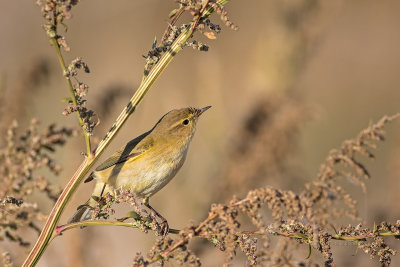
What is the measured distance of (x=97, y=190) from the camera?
3135mm

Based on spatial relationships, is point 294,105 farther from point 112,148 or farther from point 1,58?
point 1,58

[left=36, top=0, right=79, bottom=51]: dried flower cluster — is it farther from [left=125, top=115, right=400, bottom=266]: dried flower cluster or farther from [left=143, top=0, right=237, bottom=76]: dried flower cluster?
[left=125, top=115, right=400, bottom=266]: dried flower cluster

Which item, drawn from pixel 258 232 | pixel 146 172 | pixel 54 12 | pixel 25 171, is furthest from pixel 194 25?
pixel 146 172

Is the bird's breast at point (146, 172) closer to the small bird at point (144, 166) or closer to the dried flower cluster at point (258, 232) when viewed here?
the small bird at point (144, 166)

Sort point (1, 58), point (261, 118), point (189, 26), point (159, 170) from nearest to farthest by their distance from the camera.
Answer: point (189, 26) < point (159, 170) < point (261, 118) < point (1, 58)

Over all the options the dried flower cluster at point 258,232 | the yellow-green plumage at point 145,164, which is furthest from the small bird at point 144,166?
the dried flower cluster at point 258,232

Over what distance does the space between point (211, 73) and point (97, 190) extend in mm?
1550

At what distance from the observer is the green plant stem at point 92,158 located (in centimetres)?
148

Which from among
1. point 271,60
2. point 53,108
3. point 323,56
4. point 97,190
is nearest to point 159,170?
point 97,190

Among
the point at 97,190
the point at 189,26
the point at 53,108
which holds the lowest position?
the point at 189,26

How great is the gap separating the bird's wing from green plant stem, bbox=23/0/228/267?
1440mm

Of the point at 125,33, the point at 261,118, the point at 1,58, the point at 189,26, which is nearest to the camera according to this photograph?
the point at 189,26

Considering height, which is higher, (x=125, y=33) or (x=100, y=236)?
(x=125, y=33)

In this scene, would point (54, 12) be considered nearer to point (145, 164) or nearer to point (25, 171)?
point (25, 171)
